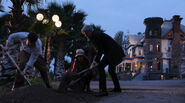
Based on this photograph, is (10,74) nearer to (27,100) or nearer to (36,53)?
(36,53)

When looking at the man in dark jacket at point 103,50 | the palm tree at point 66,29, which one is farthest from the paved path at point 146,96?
the palm tree at point 66,29

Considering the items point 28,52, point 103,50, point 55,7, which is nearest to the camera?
point 103,50

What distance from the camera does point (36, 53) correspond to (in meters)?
5.72

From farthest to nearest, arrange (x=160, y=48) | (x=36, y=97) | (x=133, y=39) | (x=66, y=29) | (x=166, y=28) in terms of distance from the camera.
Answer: (x=133, y=39)
(x=166, y=28)
(x=160, y=48)
(x=66, y=29)
(x=36, y=97)

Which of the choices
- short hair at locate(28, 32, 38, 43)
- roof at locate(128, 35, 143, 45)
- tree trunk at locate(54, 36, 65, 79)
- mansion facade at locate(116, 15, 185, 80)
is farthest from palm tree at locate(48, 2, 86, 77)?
roof at locate(128, 35, 143, 45)

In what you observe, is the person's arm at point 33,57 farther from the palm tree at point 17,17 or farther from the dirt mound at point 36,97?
the palm tree at point 17,17

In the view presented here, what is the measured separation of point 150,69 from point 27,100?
107 feet

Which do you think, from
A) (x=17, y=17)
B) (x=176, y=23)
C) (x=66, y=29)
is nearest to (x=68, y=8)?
(x=66, y=29)

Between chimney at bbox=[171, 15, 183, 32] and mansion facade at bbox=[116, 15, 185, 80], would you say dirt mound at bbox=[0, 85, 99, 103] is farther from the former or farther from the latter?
chimney at bbox=[171, 15, 183, 32]

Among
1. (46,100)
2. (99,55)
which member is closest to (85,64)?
(99,55)

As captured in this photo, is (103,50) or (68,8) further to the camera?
(68,8)

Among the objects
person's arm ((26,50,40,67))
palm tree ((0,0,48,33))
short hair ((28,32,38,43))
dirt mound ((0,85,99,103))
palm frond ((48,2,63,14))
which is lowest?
dirt mound ((0,85,99,103))

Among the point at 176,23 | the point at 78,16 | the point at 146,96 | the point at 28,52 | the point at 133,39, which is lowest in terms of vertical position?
the point at 146,96

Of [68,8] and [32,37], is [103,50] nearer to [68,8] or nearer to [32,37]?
[32,37]
